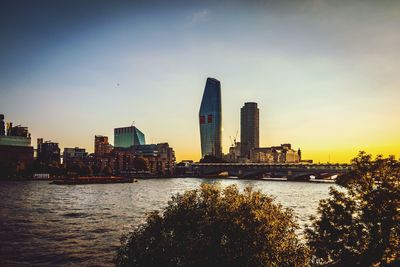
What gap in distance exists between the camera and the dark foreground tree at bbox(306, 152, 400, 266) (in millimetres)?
29844

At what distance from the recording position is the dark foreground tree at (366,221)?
29.8 m

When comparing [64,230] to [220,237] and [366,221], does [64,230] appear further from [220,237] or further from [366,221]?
[366,221]

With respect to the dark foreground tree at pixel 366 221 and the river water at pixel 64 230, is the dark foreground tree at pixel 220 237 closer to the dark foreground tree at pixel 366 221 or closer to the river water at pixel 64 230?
the dark foreground tree at pixel 366 221

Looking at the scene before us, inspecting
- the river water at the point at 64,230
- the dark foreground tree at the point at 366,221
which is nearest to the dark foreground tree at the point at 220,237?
the dark foreground tree at the point at 366,221

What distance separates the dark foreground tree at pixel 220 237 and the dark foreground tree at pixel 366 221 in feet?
11.2

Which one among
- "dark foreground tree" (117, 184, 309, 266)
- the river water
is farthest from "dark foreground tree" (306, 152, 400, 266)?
the river water

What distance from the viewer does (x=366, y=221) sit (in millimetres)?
30531

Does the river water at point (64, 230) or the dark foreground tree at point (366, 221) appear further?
the river water at point (64, 230)

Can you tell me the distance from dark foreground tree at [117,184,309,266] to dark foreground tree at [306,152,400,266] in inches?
135

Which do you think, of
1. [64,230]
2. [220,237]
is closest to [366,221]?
[220,237]

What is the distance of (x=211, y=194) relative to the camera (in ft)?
104

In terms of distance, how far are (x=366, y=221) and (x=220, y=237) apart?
12.2 meters

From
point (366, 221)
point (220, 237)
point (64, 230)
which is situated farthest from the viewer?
point (64, 230)

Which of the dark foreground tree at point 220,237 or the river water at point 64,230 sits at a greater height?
the dark foreground tree at point 220,237
